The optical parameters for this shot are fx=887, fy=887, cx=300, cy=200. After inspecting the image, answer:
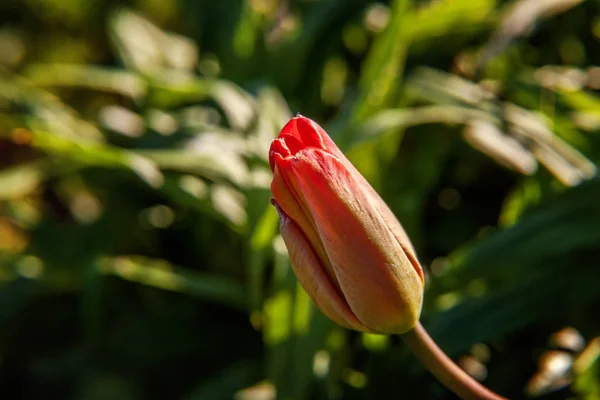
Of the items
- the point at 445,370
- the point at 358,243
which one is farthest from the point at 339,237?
the point at 445,370

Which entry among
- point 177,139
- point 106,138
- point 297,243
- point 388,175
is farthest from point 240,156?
point 297,243

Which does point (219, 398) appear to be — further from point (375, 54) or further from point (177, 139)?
point (375, 54)

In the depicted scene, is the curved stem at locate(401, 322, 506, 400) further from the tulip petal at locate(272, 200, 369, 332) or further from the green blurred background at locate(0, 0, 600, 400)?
the green blurred background at locate(0, 0, 600, 400)

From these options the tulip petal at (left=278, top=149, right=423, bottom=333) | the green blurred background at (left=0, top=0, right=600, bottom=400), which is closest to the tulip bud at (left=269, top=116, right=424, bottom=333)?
the tulip petal at (left=278, top=149, right=423, bottom=333)

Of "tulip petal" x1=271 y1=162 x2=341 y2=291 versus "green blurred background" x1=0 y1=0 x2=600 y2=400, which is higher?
"tulip petal" x1=271 y1=162 x2=341 y2=291

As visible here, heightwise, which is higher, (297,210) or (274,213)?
(297,210)

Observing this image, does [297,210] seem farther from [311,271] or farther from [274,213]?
[274,213]

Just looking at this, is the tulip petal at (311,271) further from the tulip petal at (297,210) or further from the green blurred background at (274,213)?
the green blurred background at (274,213)

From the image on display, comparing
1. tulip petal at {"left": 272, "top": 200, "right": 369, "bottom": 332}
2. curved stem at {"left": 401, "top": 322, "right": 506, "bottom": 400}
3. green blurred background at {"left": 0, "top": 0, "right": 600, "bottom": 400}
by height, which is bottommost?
green blurred background at {"left": 0, "top": 0, "right": 600, "bottom": 400}
